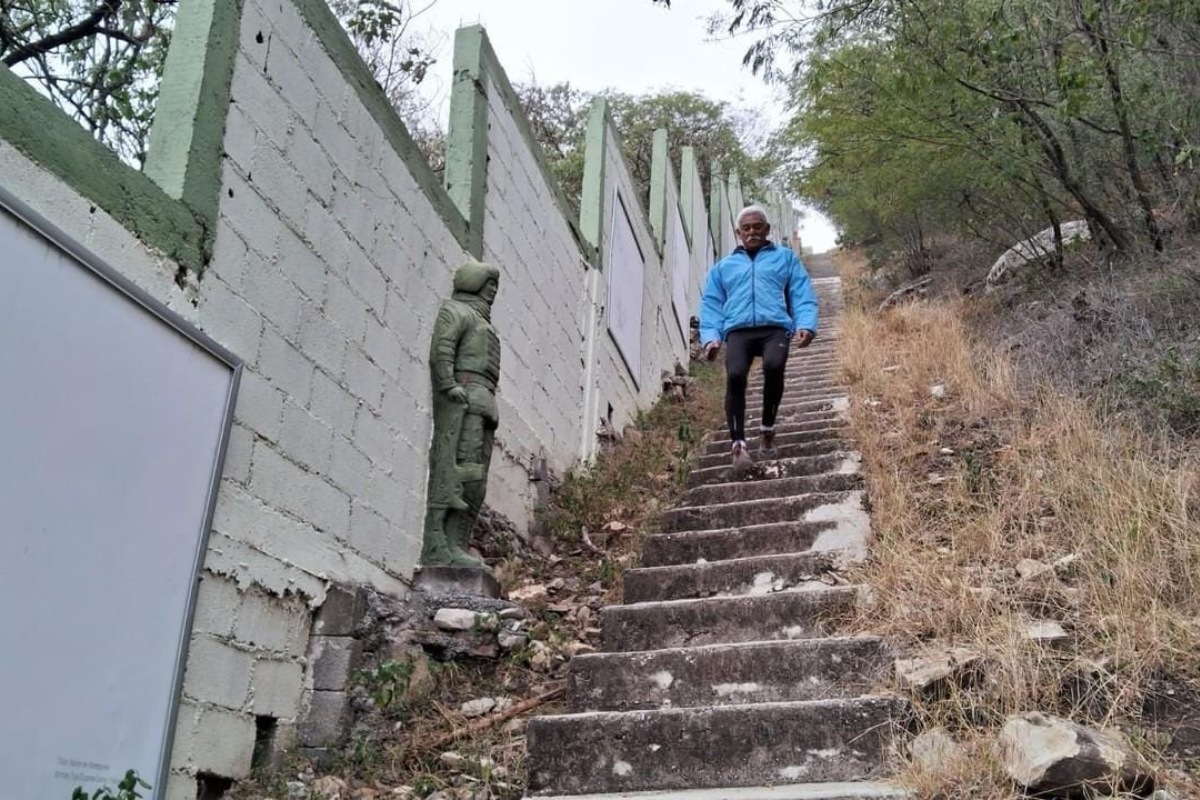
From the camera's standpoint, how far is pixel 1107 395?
5.70 meters

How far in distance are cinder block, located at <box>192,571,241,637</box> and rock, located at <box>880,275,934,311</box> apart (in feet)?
36.9

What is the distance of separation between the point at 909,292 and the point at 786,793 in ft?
38.9

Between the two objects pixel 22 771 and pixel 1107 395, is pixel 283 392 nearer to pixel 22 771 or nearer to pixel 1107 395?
pixel 22 771

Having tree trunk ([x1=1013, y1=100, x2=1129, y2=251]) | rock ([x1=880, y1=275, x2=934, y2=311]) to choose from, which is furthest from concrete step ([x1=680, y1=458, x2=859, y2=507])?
rock ([x1=880, y1=275, x2=934, y2=311])

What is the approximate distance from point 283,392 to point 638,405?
6.41 metres

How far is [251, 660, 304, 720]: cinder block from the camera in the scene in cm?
343

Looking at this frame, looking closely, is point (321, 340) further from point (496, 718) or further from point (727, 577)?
point (727, 577)

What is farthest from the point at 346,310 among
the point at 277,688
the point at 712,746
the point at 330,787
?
the point at 712,746

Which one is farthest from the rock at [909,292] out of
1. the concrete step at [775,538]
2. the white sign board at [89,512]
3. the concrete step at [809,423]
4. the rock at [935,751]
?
the white sign board at [89,512]

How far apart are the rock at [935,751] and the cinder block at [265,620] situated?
2.20 meters

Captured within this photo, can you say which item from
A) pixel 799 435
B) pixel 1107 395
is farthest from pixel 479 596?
pixel 1107 395

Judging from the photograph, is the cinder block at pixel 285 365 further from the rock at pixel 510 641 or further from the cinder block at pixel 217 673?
the rock at pixel 510 641

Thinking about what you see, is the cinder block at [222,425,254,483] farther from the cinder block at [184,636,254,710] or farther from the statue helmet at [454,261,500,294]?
the statue helmet at [454,261,500,294]

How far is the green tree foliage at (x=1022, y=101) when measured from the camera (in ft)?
22.5
